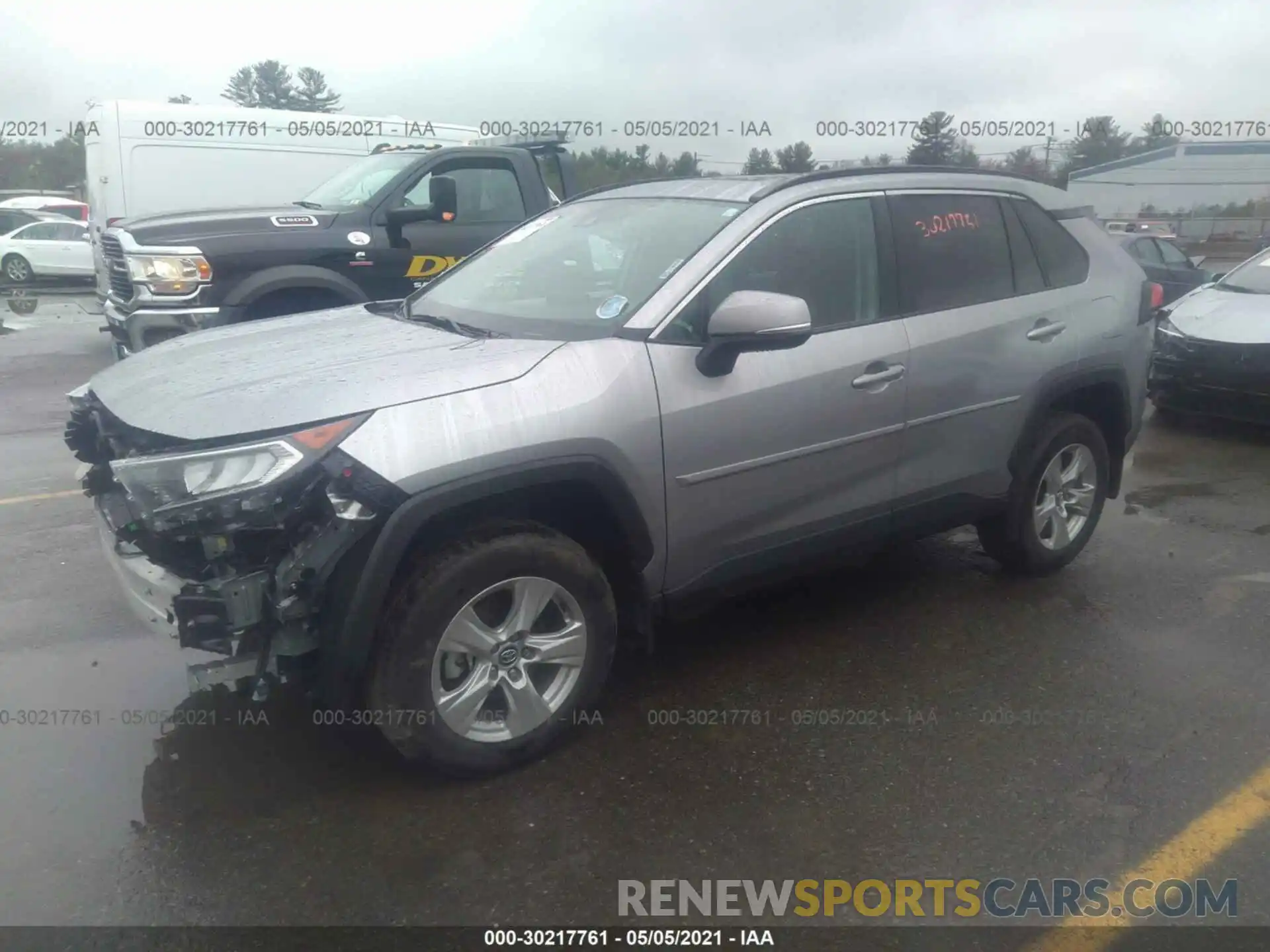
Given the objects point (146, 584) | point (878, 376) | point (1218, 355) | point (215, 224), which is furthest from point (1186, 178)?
point (146, 584)

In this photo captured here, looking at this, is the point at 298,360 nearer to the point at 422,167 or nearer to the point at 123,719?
the point at 123,719

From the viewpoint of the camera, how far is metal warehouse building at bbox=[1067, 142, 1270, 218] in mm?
14211

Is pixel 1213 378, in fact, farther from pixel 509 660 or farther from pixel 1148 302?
pixel 509 660

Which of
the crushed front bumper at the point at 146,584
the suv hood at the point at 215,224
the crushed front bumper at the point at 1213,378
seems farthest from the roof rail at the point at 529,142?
the crushed front bumper at the point at 146,584

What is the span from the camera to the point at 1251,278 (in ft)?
28.2

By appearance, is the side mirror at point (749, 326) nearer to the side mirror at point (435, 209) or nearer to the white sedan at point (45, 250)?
the side mirror at point (435, 209)

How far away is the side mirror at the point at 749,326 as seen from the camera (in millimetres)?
3236

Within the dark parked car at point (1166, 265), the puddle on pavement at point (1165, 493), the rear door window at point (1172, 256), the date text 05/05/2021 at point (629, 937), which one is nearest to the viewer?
the date text 05/05/2021 at point (629, 937)

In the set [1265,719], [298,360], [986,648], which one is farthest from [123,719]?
[1265,719]

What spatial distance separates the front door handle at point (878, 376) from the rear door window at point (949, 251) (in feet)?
0.88

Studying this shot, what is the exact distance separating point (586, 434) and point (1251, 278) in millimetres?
7739

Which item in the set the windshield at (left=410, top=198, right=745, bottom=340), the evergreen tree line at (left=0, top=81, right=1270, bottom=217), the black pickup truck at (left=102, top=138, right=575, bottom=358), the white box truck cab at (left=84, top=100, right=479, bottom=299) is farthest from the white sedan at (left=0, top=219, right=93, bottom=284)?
the windshield at (left=410, top=198, right=745, bottom=340)

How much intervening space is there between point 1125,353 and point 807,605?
192 centimetres

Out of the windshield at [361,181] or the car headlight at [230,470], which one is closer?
the car headlight at [230,470]
